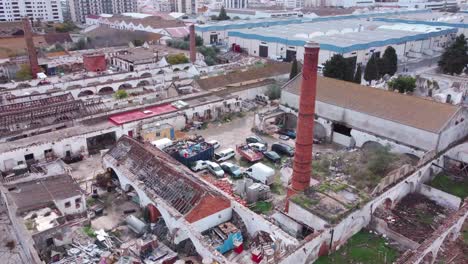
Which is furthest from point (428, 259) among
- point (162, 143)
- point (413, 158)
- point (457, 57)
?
point (457, 57)

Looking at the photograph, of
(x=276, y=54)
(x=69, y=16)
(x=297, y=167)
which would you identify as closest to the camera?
(x=297, y=167)

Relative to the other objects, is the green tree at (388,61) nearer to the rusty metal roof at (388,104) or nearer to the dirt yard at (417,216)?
the rusty metal roof at (388,104)

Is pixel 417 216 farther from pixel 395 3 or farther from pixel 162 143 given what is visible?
pixel 395 3

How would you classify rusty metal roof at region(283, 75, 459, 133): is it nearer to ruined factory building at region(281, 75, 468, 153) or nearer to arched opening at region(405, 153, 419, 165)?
ruined factory building at region(281, 75, 468, 153)

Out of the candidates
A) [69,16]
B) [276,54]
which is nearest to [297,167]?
[276,54]

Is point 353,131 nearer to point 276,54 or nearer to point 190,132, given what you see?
point 190,132

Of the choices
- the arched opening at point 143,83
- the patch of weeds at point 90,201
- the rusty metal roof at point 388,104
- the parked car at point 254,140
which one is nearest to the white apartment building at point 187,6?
the arched opening at point 143,83
